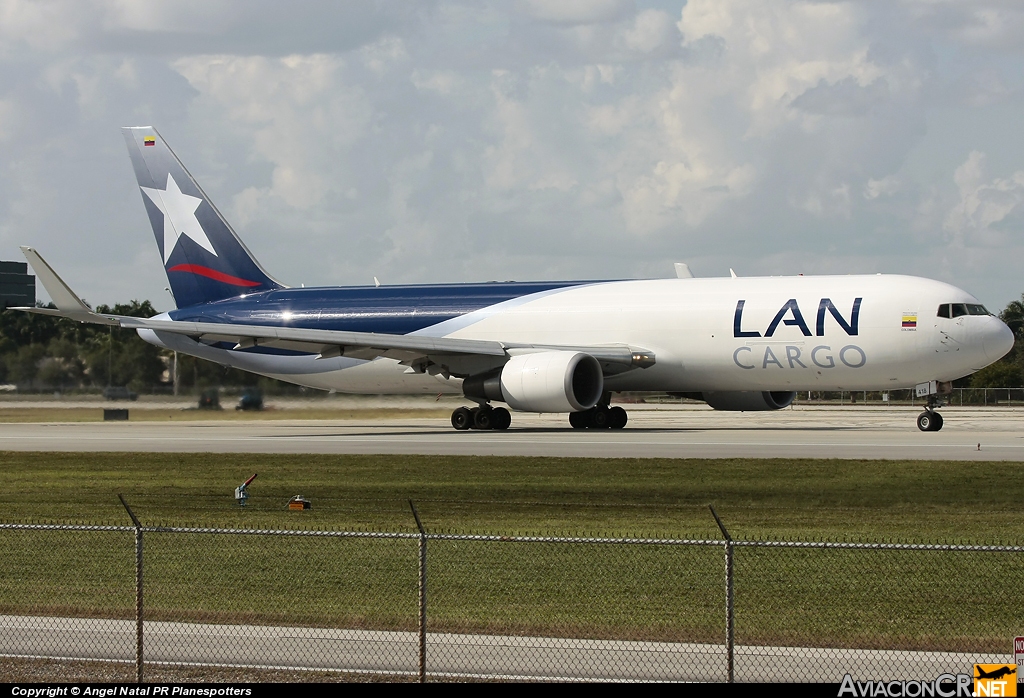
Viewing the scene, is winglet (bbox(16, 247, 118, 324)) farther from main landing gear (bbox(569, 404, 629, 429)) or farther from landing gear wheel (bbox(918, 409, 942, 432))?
landing gear wheel (bbox(918, 409, 942, 432))

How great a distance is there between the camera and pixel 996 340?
36.7 m

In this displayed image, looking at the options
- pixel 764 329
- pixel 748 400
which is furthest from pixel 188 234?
pixel 764 329

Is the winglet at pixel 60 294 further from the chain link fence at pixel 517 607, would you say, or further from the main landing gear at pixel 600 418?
the chain link fence at pixel 517 607

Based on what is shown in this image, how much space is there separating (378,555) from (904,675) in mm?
7759

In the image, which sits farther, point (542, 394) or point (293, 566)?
point (542, 394)

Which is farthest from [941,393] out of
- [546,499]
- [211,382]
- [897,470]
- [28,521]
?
[28,521]

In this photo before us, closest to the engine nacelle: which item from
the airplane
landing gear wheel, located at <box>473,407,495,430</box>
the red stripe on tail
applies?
the airplane

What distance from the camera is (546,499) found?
842 inches

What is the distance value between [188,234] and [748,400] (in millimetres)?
21940

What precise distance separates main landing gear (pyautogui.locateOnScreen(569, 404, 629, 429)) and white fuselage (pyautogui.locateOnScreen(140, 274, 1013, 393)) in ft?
2.72

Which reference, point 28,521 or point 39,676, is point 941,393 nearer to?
point 28,521

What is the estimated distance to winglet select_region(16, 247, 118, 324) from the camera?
1517 inches

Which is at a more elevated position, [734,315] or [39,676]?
[734,315]

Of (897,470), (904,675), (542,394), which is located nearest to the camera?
(904,675)
